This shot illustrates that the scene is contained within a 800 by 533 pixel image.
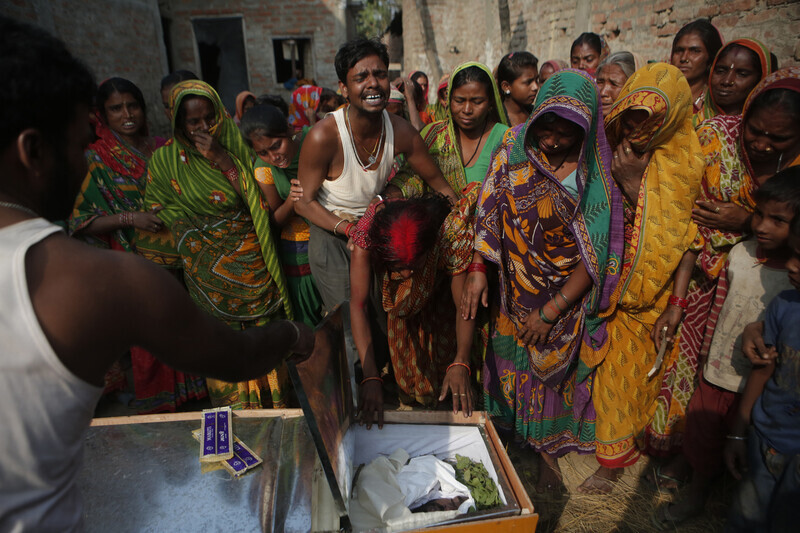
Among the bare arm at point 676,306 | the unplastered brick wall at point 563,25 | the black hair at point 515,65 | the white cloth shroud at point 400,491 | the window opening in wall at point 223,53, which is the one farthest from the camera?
the window opening in wall at point 223,53

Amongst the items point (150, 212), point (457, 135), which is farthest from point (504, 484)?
point (150, 212)

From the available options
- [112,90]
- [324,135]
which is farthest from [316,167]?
[112,90]

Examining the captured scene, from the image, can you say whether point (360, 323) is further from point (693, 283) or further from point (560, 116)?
point (693, 283)

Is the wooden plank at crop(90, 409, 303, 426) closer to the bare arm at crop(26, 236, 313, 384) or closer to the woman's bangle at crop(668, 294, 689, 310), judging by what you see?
the bare arm at crop(26, 236, 313, 384)

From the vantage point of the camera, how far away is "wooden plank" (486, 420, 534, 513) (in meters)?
1.48

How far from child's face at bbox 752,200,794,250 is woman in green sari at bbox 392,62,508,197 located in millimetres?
1377

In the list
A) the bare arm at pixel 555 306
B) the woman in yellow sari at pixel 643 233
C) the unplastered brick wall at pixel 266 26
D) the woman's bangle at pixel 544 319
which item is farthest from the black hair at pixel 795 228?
the unplastered brick wall at pixel 266 26

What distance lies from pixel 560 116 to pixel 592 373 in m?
1.28

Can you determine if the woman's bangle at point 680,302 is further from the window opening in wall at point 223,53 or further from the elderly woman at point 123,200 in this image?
the window opening in wall at point 223,53

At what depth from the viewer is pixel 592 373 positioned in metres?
2.30

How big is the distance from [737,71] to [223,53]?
11.2 metres

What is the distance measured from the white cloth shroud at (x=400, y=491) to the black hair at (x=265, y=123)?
6.44 feet

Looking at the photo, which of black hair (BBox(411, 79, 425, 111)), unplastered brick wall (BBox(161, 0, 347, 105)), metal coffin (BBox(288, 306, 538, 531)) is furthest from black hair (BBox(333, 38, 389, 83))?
unplastered brick wall (BBox(161, 0, 347, 105))

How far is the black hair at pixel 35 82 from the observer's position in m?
0.74
